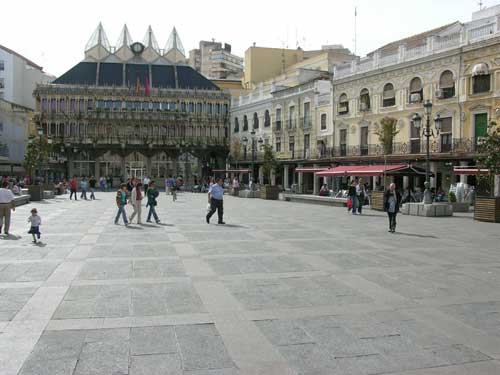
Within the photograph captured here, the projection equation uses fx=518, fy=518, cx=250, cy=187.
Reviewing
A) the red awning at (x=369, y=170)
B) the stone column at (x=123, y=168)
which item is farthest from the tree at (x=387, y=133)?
the stone column at (x=123, y=168)

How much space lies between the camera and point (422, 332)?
581 centimetres

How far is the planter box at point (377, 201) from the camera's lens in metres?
24.3

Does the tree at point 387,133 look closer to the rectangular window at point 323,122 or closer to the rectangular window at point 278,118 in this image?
the rectangular window at point 323,122

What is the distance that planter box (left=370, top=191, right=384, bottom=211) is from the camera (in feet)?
79.7

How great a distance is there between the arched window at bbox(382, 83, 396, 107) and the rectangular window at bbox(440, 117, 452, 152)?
15.2ft

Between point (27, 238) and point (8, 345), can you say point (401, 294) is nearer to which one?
point (8, 345)

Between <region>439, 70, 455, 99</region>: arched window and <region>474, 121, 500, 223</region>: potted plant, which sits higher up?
<region>439, 70, 455, 99</region>: arched window

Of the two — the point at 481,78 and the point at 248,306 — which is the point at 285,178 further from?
the point at 248,306

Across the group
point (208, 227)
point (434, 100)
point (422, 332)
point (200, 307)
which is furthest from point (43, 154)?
point (422, 332)

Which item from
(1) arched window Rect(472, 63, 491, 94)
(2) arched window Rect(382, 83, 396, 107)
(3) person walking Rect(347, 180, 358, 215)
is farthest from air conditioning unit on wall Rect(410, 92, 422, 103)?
(3) person walking Rect(347, 180, 358, 215)

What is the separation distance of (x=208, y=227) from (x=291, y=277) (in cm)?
757

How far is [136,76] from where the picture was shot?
220 feet

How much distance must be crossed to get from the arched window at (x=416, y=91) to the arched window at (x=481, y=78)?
3.80 meters

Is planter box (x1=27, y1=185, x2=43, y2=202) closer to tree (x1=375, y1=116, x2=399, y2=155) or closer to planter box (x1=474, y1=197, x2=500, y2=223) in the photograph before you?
tree (x1=375, y1=116, x2=399, y2=155)
